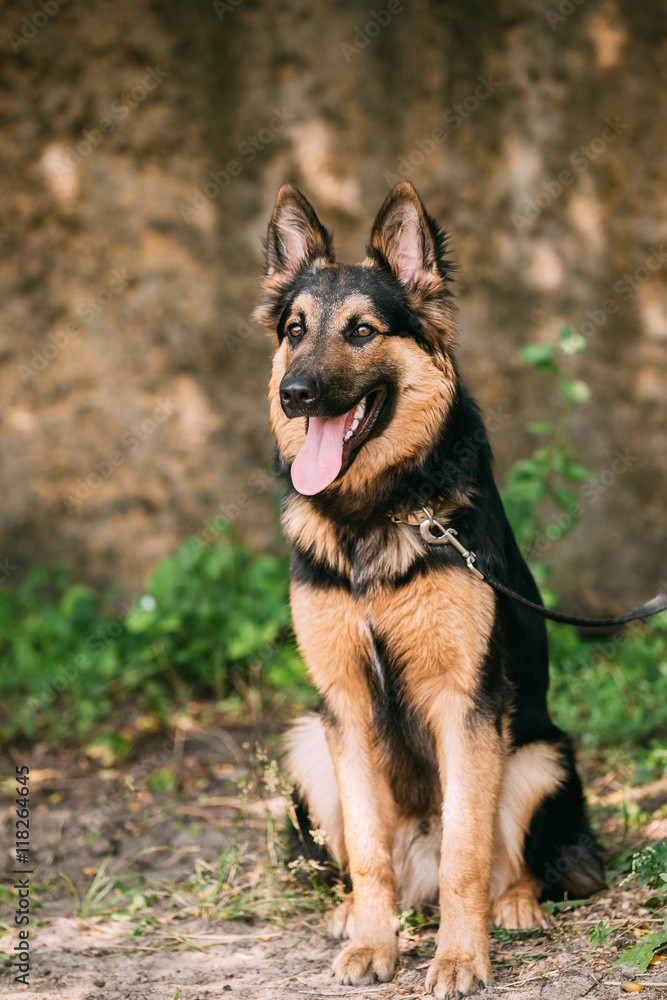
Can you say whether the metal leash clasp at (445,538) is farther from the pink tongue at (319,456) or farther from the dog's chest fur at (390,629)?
the pink tongue at (319,456)

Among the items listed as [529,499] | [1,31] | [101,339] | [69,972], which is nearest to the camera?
[69,972]

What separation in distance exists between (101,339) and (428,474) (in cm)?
400

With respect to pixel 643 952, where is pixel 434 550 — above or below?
above

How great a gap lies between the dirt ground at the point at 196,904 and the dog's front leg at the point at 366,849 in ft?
0.30

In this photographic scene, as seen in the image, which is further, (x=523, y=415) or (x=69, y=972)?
(x=523, y=415)

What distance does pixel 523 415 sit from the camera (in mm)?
6211

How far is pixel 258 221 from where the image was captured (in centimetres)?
609

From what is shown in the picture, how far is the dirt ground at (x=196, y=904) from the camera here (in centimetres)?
264

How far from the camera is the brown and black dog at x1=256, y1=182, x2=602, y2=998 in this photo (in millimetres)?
2711

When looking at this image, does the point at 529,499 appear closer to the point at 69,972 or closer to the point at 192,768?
the point at 192,768

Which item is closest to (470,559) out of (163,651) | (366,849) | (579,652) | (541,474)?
(366,849)

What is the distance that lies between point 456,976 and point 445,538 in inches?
53.6

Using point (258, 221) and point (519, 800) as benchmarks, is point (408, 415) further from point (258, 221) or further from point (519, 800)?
point (258, 221)

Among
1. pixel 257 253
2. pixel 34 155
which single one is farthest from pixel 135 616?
pixel 34 155
